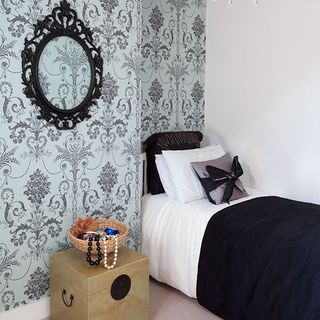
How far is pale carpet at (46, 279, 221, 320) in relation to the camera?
2404 mm

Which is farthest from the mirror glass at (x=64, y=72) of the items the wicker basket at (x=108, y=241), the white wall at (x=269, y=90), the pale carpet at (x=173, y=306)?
the white wall at (x=269, y=90)

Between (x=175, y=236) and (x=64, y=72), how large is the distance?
127 cm

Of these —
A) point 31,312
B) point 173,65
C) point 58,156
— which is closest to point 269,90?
point 173,65

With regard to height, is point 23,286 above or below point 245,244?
below

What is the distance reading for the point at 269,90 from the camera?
315 cm

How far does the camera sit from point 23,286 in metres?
2.24

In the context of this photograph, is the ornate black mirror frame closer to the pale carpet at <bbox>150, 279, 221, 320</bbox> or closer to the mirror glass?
the mirror glass

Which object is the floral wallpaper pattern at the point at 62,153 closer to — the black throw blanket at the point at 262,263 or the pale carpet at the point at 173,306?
the pale carpet at the point at 173,306

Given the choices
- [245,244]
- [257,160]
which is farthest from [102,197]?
[257,160]

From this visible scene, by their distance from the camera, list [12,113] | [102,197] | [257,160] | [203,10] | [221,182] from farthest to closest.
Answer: [203,10], [257,160], [221,182], [102,197], [12,113]

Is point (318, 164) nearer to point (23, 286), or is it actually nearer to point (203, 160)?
point (203, 160)

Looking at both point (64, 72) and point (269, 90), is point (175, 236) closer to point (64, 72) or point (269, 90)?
point (64, 72)

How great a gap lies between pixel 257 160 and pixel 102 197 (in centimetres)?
143

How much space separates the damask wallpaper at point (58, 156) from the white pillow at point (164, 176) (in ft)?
0.84
